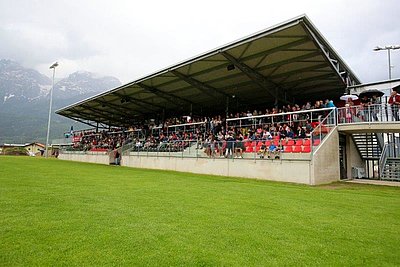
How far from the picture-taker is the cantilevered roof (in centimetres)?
1560

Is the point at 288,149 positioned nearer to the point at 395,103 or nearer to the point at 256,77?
the point at 395,103

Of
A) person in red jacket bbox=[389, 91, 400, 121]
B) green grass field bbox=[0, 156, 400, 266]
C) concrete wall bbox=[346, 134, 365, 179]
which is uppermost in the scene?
person in red jacket bbox=[389, 91, 400, 121]

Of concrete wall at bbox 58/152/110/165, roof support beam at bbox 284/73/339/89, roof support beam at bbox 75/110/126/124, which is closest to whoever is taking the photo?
roof support beam at bbox 284/73/339/89

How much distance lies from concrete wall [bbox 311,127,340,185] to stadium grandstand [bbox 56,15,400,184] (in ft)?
0.16

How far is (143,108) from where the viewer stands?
34.4 meters

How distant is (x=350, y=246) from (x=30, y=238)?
4.43 m

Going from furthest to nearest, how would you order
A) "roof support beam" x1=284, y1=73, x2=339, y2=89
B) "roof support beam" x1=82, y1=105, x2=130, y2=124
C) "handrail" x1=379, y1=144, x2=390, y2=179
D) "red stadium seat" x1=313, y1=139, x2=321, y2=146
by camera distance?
"roof support beam" x1=82, y1=105, x2=130, y2=124
"roof support beam" x1=284, y1=73, x2=339, y2=89
"handrail" x1=379, y1=144, x2=390, y2=179
"red stadium seat" x1=313, y1=139, x2=321, y2=146

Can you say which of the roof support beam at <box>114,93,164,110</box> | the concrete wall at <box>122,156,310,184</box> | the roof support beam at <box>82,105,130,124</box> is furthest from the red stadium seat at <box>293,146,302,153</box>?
the roof support beam at <box>82,105,130,124</box>

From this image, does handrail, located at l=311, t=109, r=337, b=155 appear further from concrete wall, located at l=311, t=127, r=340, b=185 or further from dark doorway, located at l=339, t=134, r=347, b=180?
dark doorway, located at l=339, t=134, r=347, b=180

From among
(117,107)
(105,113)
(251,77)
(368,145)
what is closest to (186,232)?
(251,77)

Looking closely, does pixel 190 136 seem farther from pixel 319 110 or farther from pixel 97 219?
pixel 97 219

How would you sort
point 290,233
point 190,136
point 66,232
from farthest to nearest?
point 190,136, point 290,233, point 66,232

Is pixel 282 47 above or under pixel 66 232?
above

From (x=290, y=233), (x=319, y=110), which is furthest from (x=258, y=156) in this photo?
(x=290, y=233)
